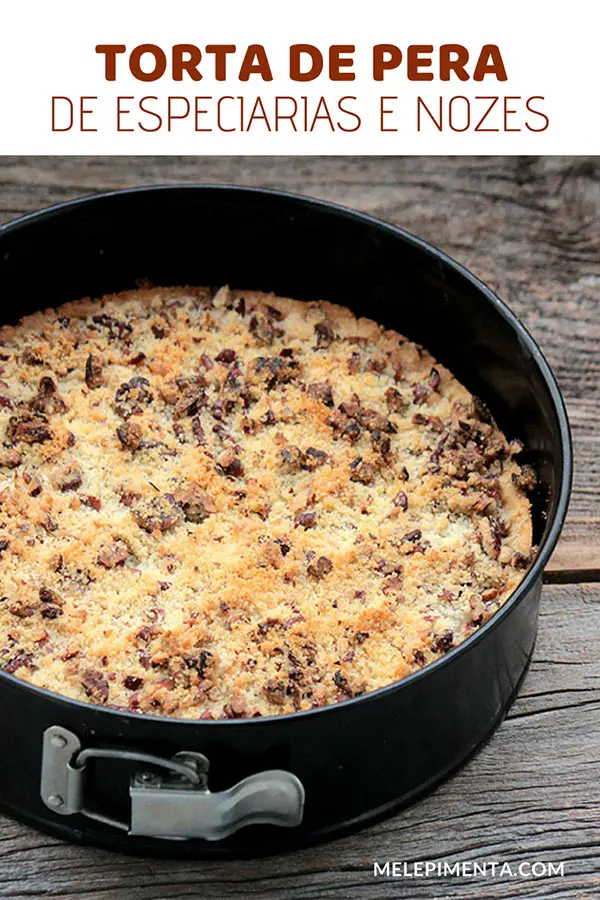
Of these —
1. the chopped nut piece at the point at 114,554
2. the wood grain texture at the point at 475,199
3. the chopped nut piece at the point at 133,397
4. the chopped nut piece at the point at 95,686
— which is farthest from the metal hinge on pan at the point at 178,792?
the wood grain texture at the point at 475,199

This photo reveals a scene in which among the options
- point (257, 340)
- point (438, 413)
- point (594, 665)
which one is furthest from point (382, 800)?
point (257, 340)

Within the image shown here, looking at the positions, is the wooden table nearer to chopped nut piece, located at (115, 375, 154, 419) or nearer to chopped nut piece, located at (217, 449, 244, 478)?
chopped nut piece, located at (217, 449, 244, 478)

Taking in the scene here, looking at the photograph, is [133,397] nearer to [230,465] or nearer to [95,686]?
[230,465]

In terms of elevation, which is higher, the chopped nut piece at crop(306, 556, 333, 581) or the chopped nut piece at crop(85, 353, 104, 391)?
the chopped nut piece at crop(85, 353, 104, 391)

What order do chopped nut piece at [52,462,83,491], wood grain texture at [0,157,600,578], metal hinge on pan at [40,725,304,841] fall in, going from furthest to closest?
wood grain texture at [0,157,600,578], chopped nut piece at [52,462,83,491], metal hinge on pan at [40,725,304,841]

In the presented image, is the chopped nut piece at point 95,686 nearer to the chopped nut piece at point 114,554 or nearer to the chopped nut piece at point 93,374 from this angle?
the chopped nut piece at point 114,554

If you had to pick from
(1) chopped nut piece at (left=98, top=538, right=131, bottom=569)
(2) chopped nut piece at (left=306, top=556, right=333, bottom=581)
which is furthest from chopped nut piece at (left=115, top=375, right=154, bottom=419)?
(2) chopped nut piece at (left=306, top=556, right=333, bottom=581)
